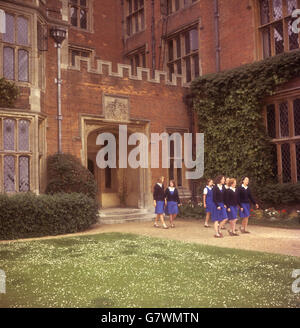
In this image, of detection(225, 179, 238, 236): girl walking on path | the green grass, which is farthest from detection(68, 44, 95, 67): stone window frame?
the green grass

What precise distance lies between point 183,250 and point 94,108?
7.50 metres

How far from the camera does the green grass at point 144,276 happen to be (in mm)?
3773

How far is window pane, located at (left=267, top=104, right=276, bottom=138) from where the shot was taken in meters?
12.4

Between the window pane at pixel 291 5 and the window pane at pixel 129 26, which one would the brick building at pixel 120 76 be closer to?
the window pane at pixel 291 5

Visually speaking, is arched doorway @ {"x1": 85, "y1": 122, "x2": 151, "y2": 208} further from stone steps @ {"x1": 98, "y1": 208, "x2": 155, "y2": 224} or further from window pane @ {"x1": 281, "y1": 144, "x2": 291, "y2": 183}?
window pane @ {"x1": 281, "y1": 144, "x2": 291, "y2": 183}

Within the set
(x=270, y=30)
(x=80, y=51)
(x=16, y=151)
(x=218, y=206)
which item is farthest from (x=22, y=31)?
(x=270, y=30)

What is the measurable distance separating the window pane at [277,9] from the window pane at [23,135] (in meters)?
9.00

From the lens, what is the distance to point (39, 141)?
37.6 ft

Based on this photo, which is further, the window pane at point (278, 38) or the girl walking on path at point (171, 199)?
the window pane at point (278, 38)

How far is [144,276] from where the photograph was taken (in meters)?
4.76

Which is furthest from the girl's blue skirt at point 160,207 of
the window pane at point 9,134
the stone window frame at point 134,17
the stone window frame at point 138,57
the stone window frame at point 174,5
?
the stone window frame at point 134,17

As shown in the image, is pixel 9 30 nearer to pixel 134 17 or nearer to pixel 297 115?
pixel 297 115

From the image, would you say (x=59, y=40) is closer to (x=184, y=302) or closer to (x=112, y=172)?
(x=112, y=172)

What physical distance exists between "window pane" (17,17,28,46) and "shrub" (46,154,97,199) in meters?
3.48
